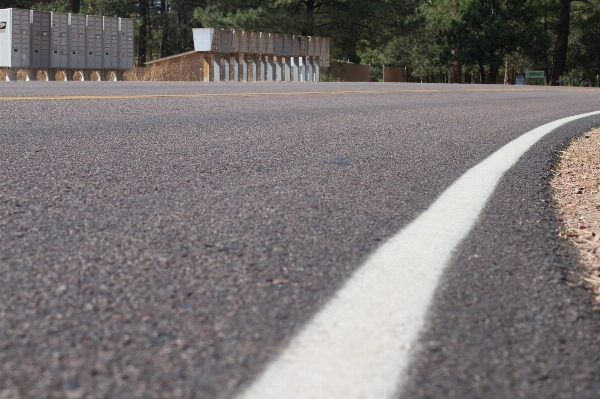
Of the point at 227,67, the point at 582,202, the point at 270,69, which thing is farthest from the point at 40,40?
the point at 582,202

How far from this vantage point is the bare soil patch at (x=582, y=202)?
2.71 m

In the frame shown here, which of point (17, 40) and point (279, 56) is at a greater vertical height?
point (279, 56)

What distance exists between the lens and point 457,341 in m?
1.79

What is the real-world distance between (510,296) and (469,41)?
3967cm

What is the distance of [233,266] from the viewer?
2.30 metres

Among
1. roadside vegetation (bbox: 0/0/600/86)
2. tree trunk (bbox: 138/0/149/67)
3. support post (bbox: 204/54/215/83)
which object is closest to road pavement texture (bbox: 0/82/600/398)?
support post (bbox: 204/54/215/83)

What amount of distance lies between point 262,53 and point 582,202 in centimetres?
2240

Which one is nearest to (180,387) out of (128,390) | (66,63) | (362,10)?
(128,390)

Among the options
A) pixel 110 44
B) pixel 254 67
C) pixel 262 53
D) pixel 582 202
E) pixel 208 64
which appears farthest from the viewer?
pixel 262 53

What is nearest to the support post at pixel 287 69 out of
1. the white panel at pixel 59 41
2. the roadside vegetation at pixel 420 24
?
the roadside vegetation at pixel 420 24

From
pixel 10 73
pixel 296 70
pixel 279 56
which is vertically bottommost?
pixel 10 73

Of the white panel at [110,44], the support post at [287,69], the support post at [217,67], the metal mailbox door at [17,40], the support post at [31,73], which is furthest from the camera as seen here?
the support post at [287,69]

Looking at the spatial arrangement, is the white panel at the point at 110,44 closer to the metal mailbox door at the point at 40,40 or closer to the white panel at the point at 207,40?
the metal mailbox door at the point at 40,40

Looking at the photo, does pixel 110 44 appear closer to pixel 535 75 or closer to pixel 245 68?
pixel 245 68
